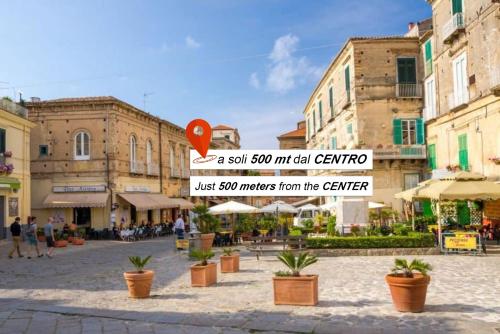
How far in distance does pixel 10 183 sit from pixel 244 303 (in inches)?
809

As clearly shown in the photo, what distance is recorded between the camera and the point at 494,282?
11.0 meters

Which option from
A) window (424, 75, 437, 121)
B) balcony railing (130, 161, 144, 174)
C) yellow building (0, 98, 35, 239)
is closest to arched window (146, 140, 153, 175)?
balcony railing (130, 161, 144, 174)

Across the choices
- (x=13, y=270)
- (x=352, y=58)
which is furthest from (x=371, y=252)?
(x=352, y=58)

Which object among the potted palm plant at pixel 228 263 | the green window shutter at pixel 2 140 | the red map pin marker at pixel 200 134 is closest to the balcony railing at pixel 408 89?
the potted palm plant at pixel 228 263

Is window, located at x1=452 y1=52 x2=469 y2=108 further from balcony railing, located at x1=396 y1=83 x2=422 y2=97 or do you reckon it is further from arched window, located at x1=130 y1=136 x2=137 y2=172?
arched window, located at x1=130 y1=136 x2=137 y2=172

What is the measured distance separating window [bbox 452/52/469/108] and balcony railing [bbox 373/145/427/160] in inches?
277

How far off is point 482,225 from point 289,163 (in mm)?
16179

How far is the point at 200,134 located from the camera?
24.2 ft

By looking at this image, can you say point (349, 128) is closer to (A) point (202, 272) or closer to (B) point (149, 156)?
(B) point (149, 156)

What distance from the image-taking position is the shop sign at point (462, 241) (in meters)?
16.4

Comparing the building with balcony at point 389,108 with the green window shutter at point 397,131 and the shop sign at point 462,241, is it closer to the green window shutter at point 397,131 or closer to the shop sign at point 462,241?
the green window shutter at point 397,131

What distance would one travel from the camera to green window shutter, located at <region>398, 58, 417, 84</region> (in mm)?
30328

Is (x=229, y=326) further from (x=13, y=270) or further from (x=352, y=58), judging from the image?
(x=352, y=58)

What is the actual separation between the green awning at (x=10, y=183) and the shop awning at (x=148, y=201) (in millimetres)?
6950
